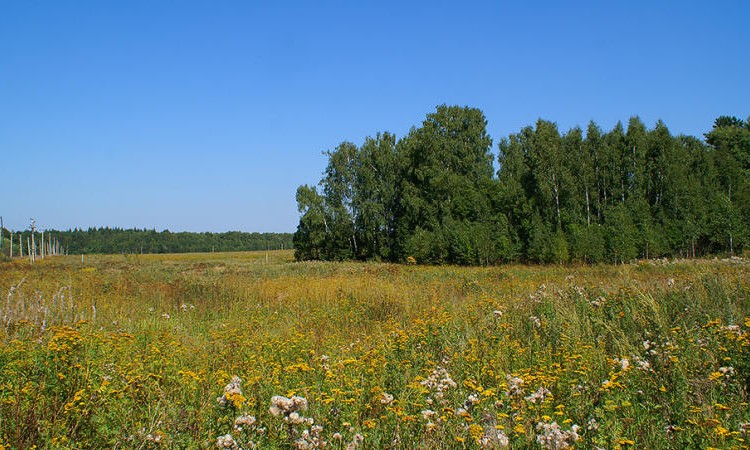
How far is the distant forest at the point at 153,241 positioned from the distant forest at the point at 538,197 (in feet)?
362

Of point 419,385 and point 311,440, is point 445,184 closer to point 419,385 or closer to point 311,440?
point 419,385

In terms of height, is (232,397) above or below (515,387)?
above

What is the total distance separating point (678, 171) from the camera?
1401 inches

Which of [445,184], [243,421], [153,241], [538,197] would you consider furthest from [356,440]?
[153,241]

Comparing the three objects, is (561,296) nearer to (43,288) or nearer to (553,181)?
(43,288)

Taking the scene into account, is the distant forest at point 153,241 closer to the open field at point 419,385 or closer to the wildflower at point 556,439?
the open field at point 419,385

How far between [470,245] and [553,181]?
8.30 m

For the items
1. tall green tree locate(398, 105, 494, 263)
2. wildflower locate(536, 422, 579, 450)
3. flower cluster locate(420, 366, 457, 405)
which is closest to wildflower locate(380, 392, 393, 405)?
flower cluster locate(420, 366, 457, 405)

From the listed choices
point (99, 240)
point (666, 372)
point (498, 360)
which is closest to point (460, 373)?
point (498, 360)

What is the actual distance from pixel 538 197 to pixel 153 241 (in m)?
157

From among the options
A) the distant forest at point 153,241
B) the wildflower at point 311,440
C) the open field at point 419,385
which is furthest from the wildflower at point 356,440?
the distant forest at point 153,241

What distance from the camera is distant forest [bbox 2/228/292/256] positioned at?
161750 mm

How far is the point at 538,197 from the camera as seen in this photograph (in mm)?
38438

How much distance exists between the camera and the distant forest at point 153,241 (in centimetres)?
16175
